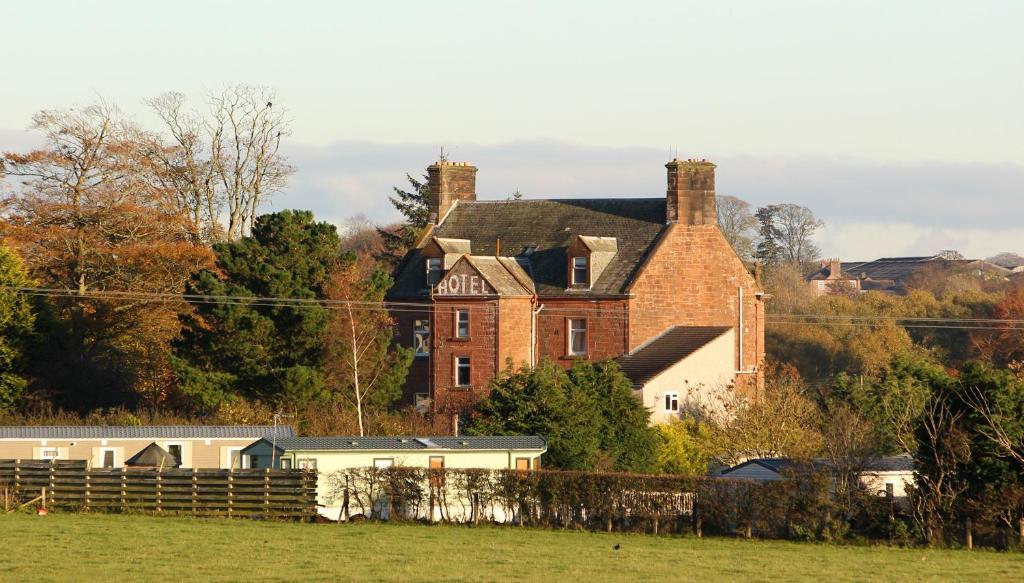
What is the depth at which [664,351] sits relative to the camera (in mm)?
61219

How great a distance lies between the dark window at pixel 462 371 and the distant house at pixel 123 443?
43.8 feet

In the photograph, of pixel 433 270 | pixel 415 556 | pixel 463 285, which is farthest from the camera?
pixel 433 270

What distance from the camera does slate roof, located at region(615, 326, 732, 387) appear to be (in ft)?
195

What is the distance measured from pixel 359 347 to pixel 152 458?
37.9ft

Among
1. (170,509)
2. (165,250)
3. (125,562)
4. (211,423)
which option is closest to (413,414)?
(211,423)

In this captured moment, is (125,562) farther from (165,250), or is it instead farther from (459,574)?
(165,250)

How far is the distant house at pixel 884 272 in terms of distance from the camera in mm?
137250

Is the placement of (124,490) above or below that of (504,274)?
below

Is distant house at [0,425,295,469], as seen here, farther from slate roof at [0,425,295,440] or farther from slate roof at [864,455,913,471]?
slate roof at [864,455,913,471]

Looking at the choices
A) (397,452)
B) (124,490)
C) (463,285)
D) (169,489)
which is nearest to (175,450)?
(124,490)

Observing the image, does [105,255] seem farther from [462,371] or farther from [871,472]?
[871,472]

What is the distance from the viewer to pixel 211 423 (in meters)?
54.6

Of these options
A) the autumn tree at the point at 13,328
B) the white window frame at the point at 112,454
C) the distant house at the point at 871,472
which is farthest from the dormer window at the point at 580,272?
the white window frame at the point at 112,454

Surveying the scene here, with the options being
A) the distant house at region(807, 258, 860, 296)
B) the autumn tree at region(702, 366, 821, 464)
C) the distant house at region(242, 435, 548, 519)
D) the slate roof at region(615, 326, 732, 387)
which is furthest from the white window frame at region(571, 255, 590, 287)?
the distant house at region(807, 258, 860, 296)
